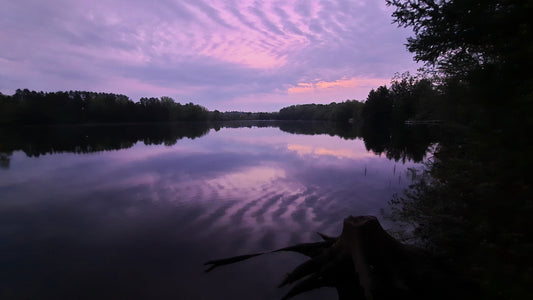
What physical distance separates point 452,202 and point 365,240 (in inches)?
133

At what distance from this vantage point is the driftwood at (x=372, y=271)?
5773 millimetres

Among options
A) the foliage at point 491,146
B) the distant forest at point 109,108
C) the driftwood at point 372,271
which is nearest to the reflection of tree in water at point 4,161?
the driftwood at point 372,271

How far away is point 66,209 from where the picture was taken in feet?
42.0

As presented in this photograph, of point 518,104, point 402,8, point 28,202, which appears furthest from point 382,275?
point 28,202

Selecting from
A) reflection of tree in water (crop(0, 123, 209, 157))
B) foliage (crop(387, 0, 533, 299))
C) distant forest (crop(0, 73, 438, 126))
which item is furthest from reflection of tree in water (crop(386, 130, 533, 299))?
distant forest (crop(0, 73, 438, 126))

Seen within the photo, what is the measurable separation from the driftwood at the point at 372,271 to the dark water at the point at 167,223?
43 cm

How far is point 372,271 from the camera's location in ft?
20.6

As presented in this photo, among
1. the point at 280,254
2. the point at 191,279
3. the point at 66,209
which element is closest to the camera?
the point at 191,279

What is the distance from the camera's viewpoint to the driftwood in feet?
18.9

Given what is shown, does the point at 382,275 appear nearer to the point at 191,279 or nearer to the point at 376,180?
the point at 191,279

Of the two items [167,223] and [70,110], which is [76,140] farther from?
[70,110]

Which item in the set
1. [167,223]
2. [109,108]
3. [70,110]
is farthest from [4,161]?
[109,108]

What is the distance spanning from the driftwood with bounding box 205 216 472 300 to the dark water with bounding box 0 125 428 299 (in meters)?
0.43

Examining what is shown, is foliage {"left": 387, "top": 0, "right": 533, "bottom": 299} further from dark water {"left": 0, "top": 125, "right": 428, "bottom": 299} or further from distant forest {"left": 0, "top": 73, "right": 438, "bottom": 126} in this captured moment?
distant forest {"left": 0, "top": 73, "right": 438, "bottom": 126}
